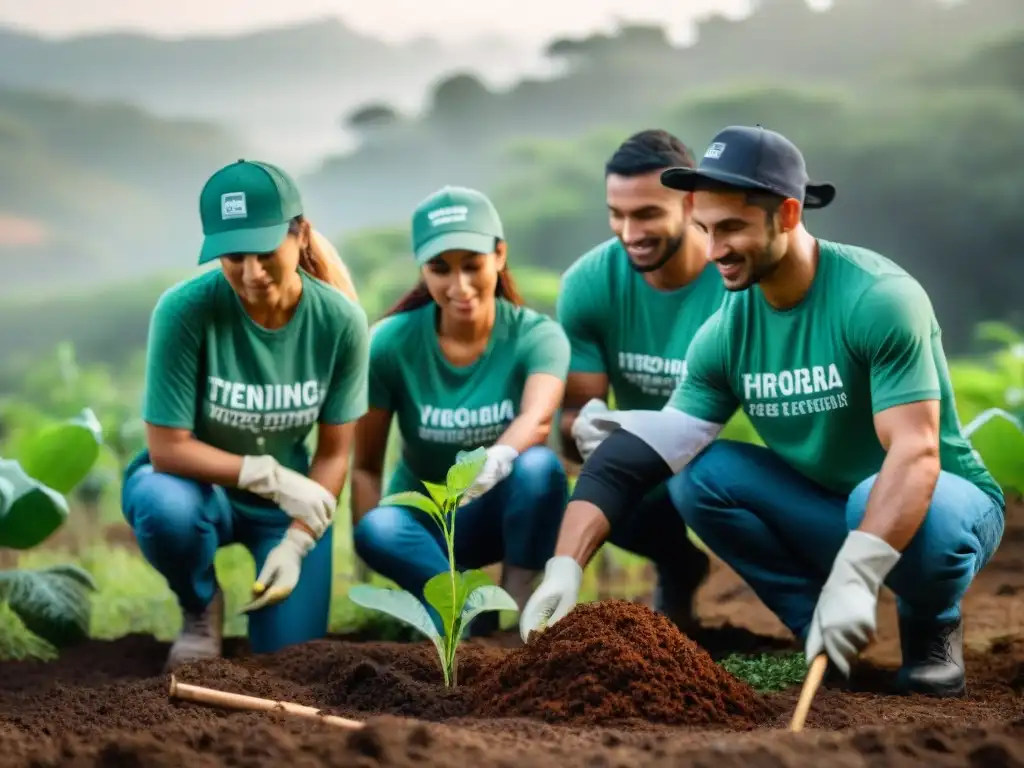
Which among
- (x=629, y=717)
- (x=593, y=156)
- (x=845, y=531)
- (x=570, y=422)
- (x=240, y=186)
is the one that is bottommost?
(x=629, y=717)

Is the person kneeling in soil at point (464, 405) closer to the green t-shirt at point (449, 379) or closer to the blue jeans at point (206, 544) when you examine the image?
the green t-shirt at point (449, 379)

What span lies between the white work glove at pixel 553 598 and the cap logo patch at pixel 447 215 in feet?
3.00

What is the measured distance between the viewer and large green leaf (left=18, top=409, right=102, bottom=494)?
3.26m

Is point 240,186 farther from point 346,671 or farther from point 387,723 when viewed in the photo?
point 387,723

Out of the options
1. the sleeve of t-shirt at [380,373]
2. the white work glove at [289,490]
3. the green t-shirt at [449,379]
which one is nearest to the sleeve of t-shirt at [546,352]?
the green t-shirt at [449,379]

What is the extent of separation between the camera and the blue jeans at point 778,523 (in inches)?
101

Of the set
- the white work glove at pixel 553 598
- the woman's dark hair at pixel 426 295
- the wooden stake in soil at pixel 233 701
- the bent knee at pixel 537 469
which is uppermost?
the woman's dark hair at pixel 426 295

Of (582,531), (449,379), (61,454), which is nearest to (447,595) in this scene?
(582,531)

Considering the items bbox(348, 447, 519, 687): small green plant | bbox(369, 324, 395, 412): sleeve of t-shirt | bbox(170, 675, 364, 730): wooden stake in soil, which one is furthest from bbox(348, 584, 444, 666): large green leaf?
bbox(369, 324, 395, 412): sleeve of t-shirt

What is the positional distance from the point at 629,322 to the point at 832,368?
2.59 feet

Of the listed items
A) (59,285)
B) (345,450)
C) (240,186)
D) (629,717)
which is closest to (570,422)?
(345,450)

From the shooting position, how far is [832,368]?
250 cm

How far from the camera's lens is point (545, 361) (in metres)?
3.07

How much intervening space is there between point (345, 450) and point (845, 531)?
46.4 inches
